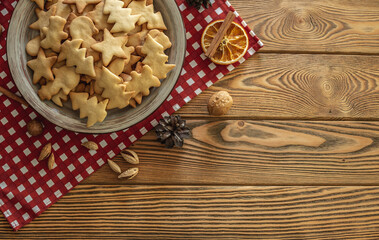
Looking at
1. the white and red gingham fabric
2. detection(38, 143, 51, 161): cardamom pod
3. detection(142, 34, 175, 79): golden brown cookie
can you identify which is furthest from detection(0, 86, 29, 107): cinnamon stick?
detection(142, 34, 175, 79): golden brown cookie

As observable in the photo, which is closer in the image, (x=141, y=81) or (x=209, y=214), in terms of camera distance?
(x=141, y=81)

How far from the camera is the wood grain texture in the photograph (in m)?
1.11

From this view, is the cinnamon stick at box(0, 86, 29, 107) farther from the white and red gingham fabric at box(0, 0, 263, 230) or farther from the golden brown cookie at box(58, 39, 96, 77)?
the golden brown cookie at box(58, 39, 96, 77)

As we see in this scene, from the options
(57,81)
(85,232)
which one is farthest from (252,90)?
(85,232)

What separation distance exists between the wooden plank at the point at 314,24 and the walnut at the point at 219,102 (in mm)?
218

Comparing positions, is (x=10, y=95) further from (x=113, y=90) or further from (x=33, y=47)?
(x=113, y=90)

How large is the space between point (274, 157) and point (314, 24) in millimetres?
458

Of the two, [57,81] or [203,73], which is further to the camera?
[203,73]

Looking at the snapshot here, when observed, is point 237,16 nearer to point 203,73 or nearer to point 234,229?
point 203,73

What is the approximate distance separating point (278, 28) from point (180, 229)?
0.72 meters

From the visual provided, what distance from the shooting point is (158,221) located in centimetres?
110

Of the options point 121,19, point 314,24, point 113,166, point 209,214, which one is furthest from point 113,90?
point 314,24

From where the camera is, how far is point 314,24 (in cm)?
114

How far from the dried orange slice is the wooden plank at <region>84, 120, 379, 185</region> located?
20 centimetres
